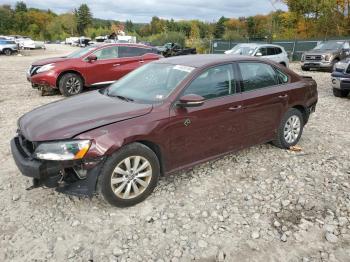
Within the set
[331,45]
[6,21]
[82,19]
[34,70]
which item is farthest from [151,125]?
[82,19]

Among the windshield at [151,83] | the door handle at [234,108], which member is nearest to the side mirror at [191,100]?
the windshield at [151,83]

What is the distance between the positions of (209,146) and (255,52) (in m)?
11.3

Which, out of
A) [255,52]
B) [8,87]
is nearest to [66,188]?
[8,87]

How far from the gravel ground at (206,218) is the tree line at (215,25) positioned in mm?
29282

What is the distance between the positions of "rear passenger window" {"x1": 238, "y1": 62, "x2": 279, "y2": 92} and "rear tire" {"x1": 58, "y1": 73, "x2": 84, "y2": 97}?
655cm

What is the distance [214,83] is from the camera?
4496 millimetres

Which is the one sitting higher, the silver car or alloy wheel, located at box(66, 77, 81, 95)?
the silver car

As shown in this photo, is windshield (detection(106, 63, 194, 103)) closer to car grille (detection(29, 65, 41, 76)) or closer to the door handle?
the door handle

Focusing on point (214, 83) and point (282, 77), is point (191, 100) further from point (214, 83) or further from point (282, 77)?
point (282, 77)

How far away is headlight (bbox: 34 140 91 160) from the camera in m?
3.43

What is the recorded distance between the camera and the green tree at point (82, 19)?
125375 mm

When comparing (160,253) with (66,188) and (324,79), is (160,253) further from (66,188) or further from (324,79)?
(324,79)

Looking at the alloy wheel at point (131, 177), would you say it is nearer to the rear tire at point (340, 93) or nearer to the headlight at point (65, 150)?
the headlight at point (65, 150)

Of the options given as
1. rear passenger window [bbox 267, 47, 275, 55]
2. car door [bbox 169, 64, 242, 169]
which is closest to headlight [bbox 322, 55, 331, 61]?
rear passenger window [bbox 267, 47, 275, 55]
